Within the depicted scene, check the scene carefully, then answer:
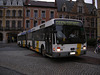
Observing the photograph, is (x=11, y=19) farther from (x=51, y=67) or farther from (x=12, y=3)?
(x=51, y=67)

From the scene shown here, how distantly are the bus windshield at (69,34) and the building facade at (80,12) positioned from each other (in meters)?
29.1

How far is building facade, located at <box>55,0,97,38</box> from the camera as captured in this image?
36094 mm

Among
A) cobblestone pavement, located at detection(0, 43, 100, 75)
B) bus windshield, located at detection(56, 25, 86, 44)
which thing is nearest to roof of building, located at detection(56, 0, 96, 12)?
bus windshield, located at detection(56, 25, 86, 44)

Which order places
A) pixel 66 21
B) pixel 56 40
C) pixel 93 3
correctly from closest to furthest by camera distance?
pixel 56 40, pixel 66 21, pixel 93 3

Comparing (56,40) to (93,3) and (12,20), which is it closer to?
(12,20)

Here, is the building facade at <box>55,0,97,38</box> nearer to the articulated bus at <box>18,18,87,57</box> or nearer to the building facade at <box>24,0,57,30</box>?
the building facade at <box>24,0,57,30</box>

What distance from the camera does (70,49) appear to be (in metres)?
6.94

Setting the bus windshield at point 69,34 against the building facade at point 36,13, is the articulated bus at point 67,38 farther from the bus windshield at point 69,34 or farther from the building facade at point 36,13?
the building facade at point 36,13

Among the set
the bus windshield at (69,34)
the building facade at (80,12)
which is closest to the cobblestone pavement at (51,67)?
the bus windshield at (69,34)

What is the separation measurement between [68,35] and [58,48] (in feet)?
3.51

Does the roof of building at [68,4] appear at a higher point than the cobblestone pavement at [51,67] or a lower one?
higher

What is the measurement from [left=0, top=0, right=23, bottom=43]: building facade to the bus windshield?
29.4 metres

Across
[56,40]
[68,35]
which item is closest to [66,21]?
[68,35]

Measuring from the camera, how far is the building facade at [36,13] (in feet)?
115
